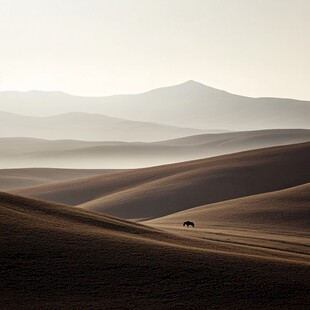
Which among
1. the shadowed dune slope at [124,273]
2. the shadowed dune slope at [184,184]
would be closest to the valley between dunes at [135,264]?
the shadowed dune slope at [124,273]

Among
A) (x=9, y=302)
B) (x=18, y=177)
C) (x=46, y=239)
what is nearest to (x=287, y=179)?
(x=18, y=177)

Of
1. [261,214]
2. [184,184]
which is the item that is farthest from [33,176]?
[261,214]

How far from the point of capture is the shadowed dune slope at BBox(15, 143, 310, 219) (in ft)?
290

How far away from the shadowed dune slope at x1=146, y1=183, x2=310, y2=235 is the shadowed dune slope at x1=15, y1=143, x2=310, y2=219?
14709 mm

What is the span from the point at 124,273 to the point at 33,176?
112 m

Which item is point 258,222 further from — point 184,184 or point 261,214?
point 184,184

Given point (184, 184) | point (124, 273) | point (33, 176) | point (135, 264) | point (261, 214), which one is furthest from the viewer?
point (33, 176)

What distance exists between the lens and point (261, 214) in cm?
6550

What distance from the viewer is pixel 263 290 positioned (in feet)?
97.1

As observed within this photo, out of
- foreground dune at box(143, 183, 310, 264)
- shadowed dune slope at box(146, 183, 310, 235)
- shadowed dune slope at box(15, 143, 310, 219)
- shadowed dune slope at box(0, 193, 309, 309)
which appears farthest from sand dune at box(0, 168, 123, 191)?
shadowed dune slope at box(0, 193, 309, 309)

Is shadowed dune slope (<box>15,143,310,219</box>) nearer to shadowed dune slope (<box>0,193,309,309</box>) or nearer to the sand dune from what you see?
the sand dune

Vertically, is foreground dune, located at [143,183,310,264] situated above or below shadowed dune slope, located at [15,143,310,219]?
below

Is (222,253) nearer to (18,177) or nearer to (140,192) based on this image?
(140,192)

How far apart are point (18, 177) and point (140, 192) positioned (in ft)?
165
